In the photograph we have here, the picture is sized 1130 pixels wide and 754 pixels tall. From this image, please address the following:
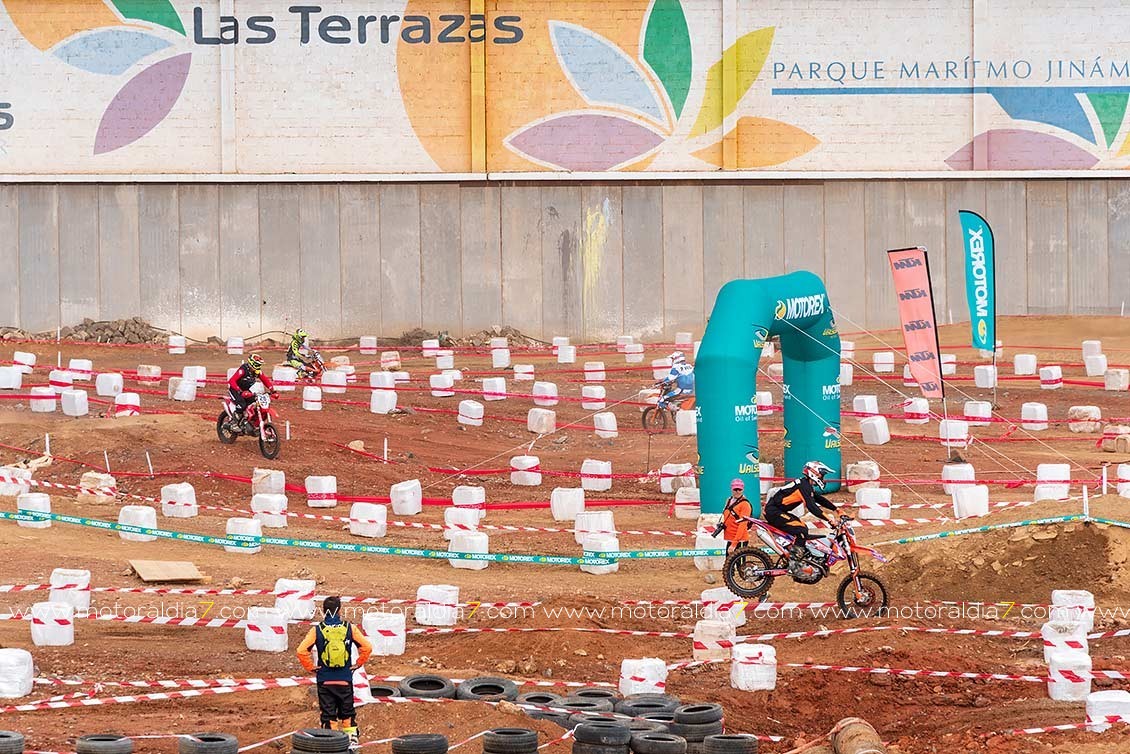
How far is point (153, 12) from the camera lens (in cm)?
4209

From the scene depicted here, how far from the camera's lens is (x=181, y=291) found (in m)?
42.6

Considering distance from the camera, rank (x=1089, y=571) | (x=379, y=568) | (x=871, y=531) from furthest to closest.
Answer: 1. (x=871, y=531)
2. (x=379, y=568)
3. (x=1089, y=571)

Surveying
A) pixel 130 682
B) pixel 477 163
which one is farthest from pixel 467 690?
pixel 477 163

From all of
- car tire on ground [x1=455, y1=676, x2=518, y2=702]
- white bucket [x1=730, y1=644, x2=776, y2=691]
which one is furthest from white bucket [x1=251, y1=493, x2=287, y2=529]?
white bucket [x1=730, y1=644, x2=776, y2=691]

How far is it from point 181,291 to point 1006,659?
30.3m

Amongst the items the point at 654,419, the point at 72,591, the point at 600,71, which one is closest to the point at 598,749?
the point at 72,591

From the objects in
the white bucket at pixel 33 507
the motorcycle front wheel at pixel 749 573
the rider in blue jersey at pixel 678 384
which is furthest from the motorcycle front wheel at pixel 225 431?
the motorcycle front wheel at pixel 749 573

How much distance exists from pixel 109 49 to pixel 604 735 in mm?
33679

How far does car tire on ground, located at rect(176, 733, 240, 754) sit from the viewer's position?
12.0m

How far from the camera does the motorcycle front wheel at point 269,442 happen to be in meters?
26.8

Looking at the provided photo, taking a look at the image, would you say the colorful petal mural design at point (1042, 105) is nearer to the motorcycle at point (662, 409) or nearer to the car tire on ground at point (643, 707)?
the motorcycle at point (662, 409)

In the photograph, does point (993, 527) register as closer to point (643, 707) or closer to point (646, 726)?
point (643, 707)

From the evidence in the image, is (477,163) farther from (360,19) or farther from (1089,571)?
(1089,571)

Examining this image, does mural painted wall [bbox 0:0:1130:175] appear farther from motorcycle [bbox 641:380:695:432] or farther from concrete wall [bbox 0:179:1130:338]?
motorcycle [bbox 641:380:695:432]
